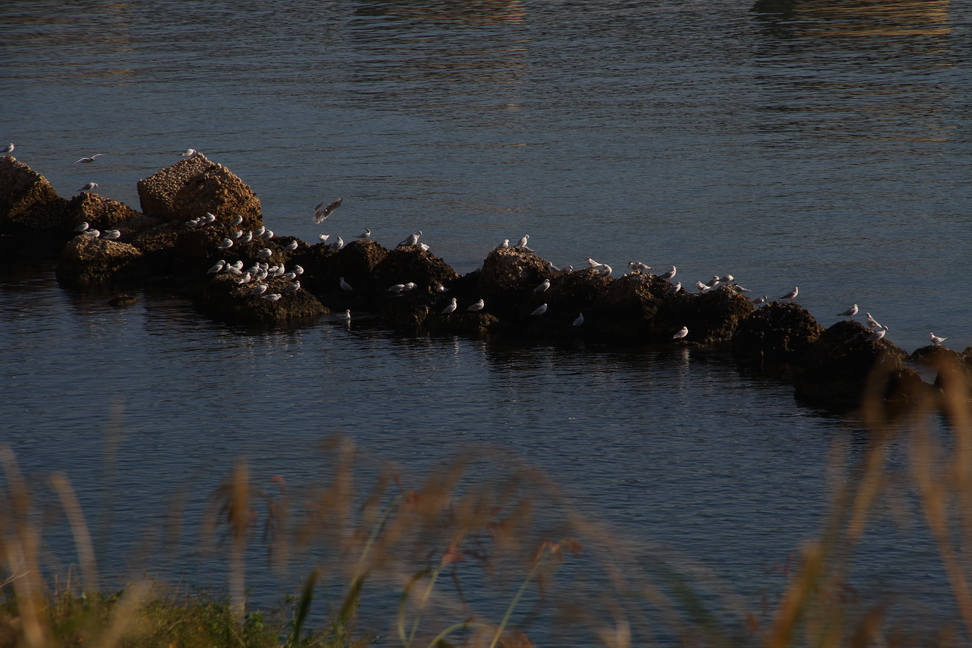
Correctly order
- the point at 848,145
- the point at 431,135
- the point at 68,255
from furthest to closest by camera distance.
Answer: the point at 431,135
the point at 848,145
the point at 68,255

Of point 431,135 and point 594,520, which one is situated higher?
point 431,135

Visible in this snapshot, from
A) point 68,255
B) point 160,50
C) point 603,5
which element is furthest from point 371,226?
point 603,5

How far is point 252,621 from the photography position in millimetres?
11219

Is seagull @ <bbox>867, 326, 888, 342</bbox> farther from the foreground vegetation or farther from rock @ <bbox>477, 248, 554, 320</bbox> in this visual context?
rock @ <bbox>477, 248, 554, 320</bbox>

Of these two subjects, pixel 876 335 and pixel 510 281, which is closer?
pixel 876 335

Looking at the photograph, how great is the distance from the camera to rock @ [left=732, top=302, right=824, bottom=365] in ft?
85.6

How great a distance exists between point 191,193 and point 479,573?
22961 mm

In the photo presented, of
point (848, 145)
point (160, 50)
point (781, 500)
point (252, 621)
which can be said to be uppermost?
point (160, 50)

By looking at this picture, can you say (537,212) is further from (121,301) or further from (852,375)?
(852,375)

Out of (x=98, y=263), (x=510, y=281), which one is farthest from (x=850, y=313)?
(x=98, y=263)

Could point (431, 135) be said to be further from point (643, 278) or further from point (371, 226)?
point (643, 278)

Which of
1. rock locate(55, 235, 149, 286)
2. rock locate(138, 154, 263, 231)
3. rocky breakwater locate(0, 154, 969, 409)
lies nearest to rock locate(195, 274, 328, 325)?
rocky breakwater locate(0, 154, 969, 409)

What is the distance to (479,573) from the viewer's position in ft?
53.1

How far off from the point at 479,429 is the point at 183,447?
18.0ft
